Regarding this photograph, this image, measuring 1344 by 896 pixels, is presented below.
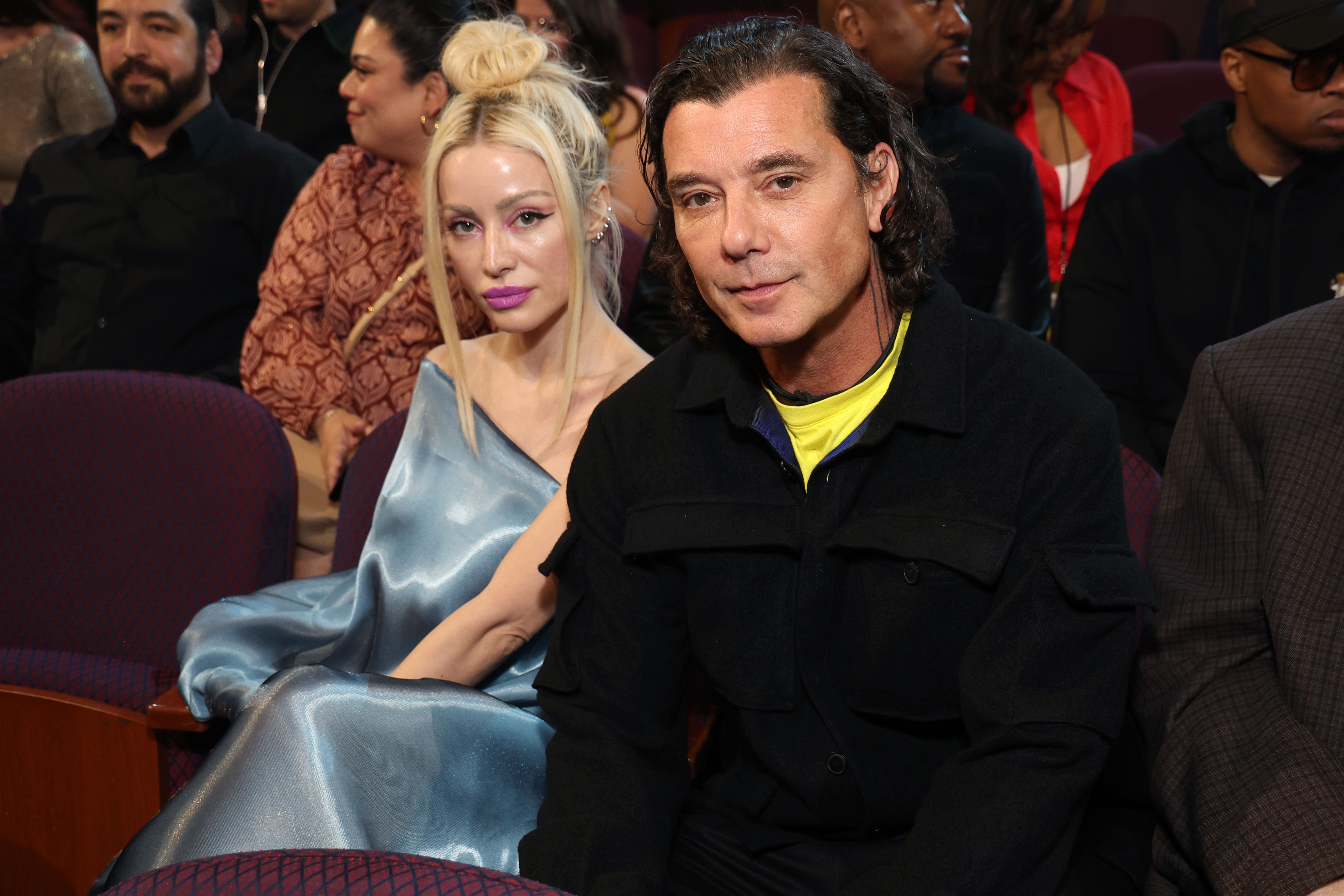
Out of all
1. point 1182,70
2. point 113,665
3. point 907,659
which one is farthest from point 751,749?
point 1182,70

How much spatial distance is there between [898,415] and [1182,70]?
3.39m

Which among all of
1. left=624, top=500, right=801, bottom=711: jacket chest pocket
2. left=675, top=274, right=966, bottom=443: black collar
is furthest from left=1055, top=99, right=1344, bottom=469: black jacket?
left=624, top=500, right=801, bottom=711: jacket chest pocket

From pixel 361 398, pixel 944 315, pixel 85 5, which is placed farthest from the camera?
pixel 85 5

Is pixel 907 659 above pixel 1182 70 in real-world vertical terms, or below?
below

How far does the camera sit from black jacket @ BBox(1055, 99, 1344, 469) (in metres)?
2.18

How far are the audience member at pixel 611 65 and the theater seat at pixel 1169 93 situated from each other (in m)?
1.97

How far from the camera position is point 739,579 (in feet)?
4.42

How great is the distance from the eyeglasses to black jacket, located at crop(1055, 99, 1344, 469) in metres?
0.16

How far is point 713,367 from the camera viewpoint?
1.40 metres

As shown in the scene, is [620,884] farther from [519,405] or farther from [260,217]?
[260,217]

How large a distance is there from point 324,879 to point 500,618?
3.37 feet

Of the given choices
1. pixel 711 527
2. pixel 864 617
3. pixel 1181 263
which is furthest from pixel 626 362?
pixel 1181 263

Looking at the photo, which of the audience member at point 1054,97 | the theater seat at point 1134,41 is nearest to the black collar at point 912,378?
the audience member at point 1054,97

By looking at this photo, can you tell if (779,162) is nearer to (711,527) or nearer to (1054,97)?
(711,527)
